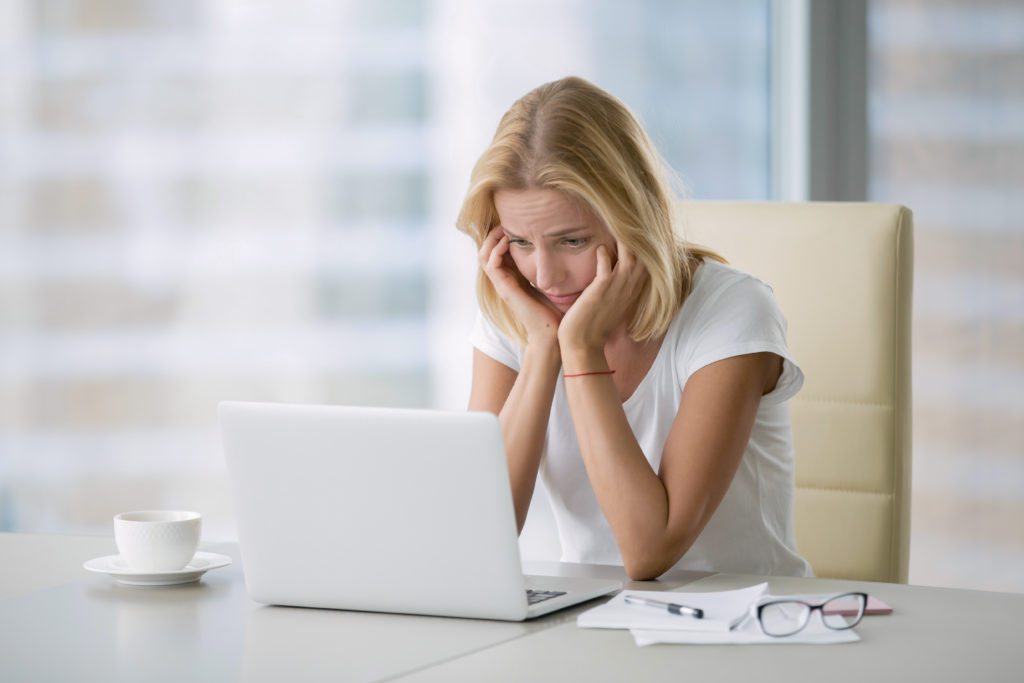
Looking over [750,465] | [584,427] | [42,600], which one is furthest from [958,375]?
[42,600]

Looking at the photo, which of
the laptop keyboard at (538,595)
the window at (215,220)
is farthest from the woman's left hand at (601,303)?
the window at (215,220)

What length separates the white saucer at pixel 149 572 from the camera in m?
1.19

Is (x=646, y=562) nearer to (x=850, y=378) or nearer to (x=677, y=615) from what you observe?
(x=677, y=615)

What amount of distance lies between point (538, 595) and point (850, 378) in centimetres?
73

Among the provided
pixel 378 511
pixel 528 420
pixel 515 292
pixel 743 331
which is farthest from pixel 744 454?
pixel 378 511

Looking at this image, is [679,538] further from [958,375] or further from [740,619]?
[958,375]

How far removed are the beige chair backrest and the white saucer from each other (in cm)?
85

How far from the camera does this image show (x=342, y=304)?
2.94m

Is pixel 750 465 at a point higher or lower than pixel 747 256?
lower

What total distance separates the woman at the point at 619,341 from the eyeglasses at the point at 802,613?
1.12 ft

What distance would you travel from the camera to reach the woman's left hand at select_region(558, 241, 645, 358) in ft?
4.92

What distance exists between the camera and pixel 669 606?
40.0 inches

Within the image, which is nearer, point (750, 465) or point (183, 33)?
point (750, 465)

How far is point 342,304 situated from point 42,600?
5.99 ft
